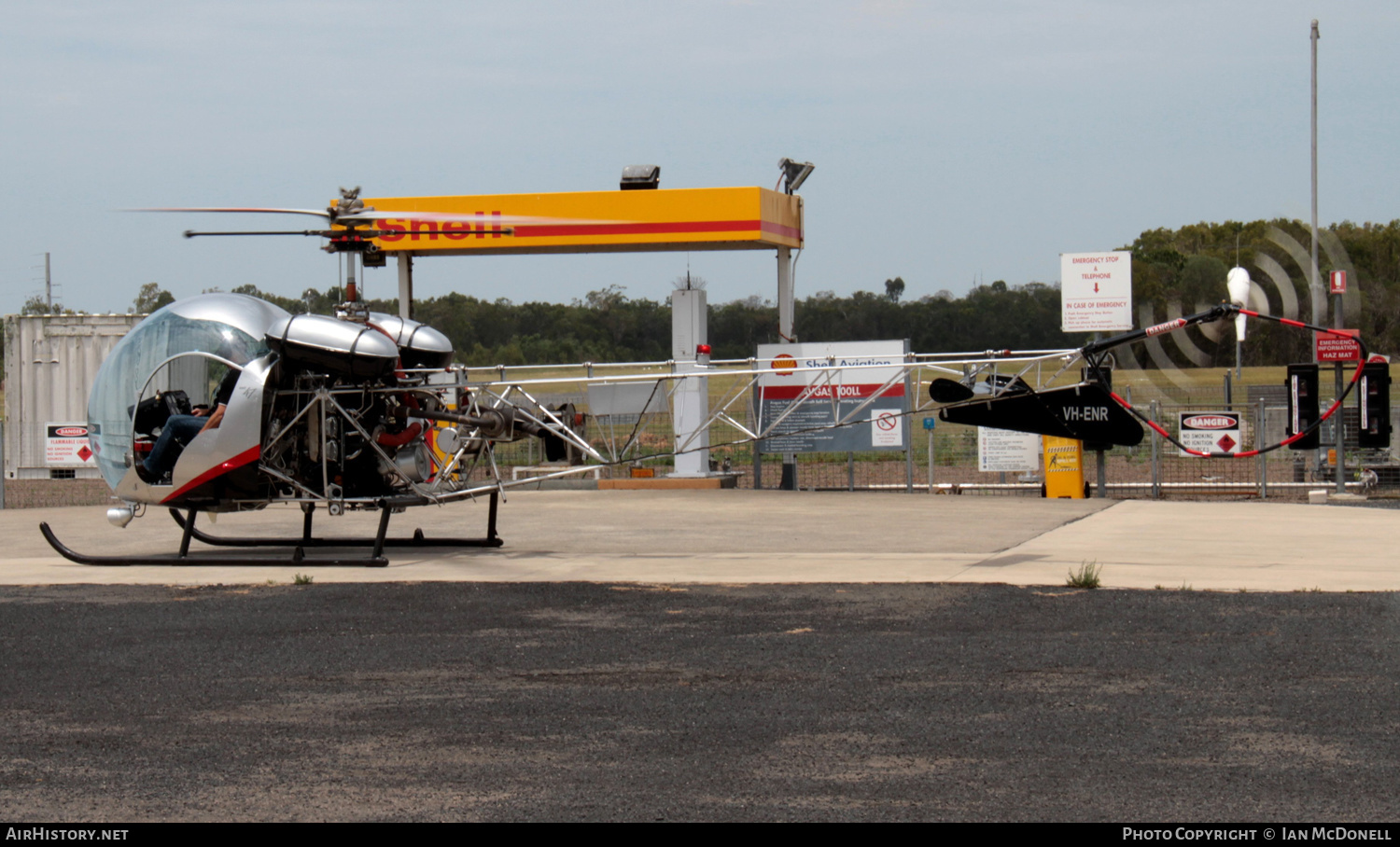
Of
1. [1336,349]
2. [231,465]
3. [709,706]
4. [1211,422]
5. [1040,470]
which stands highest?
[1336,349]

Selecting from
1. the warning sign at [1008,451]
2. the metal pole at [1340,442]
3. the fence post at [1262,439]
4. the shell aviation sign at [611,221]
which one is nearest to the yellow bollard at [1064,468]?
the warning sign at [1008,451]

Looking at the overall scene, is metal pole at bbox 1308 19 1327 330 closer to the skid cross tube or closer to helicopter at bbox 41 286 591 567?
helicopter at bbox 41 286 591 567

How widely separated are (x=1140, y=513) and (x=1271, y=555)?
12.9ft

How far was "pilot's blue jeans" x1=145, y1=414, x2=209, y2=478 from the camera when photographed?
12297 mm

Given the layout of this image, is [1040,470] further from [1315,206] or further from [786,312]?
[1315,206]

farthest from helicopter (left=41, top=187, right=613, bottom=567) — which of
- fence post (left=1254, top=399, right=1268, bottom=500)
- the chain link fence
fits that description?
fence post (left=1254, top=399, right=1268, bottom=500)

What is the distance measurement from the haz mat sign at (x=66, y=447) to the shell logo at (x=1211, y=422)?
1708 centimetres

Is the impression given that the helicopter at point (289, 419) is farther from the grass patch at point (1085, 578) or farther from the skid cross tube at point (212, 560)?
the grass patch at point (1085, 578)

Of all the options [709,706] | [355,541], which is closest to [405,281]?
[355,541]

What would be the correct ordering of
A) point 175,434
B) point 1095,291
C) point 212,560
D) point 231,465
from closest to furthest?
1. point 231,465
2. point 175,434
3. point 212,560
4. point 1095,291

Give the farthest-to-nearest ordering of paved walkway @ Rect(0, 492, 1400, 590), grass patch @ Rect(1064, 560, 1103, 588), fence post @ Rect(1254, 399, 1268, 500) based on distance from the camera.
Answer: fence post @ Rect(1254, 399, 1268, 500)
paved walkway @ Rect(0, 492, 1400, 590)
grass patch @ Rect(1064, 560, 1103, 588)

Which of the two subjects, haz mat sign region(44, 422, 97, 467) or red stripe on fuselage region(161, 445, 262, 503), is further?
haz mat sign region(44, 422, 97, 467)

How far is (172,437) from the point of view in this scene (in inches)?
486

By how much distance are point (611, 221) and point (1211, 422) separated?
30.7ft
